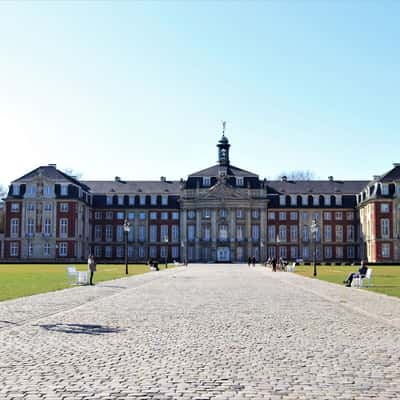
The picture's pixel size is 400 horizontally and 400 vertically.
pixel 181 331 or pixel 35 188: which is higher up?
pixel 35 188

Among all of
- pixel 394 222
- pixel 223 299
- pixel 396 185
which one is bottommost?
pixel 223 299

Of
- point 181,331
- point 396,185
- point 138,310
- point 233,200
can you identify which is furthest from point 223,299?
point 233,200

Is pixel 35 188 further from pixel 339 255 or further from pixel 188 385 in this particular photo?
pixel 188 385

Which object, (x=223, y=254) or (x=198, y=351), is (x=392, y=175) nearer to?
(x=223, y=254)

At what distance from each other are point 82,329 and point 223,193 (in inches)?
3074

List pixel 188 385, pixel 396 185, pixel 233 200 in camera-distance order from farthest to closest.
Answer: pixel 233 200 < pixel 396 185 < pixel 188 385

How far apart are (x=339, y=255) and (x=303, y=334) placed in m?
81.1

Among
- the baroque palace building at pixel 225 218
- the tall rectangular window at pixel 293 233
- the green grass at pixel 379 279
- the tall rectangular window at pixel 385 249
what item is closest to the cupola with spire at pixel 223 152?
the baroque palace building at pixel 225 218

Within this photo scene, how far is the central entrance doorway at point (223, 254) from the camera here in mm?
90375

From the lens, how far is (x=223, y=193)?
90.4 m

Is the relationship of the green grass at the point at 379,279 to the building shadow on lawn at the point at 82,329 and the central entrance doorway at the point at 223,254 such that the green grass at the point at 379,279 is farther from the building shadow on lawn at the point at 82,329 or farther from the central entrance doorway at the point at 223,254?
the central entrance doorway at the point at 223,254

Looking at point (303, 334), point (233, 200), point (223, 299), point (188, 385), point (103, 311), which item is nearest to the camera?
point (188, 385)

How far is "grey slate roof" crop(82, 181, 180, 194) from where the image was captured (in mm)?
93625

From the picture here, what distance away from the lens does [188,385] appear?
7.52 metres
